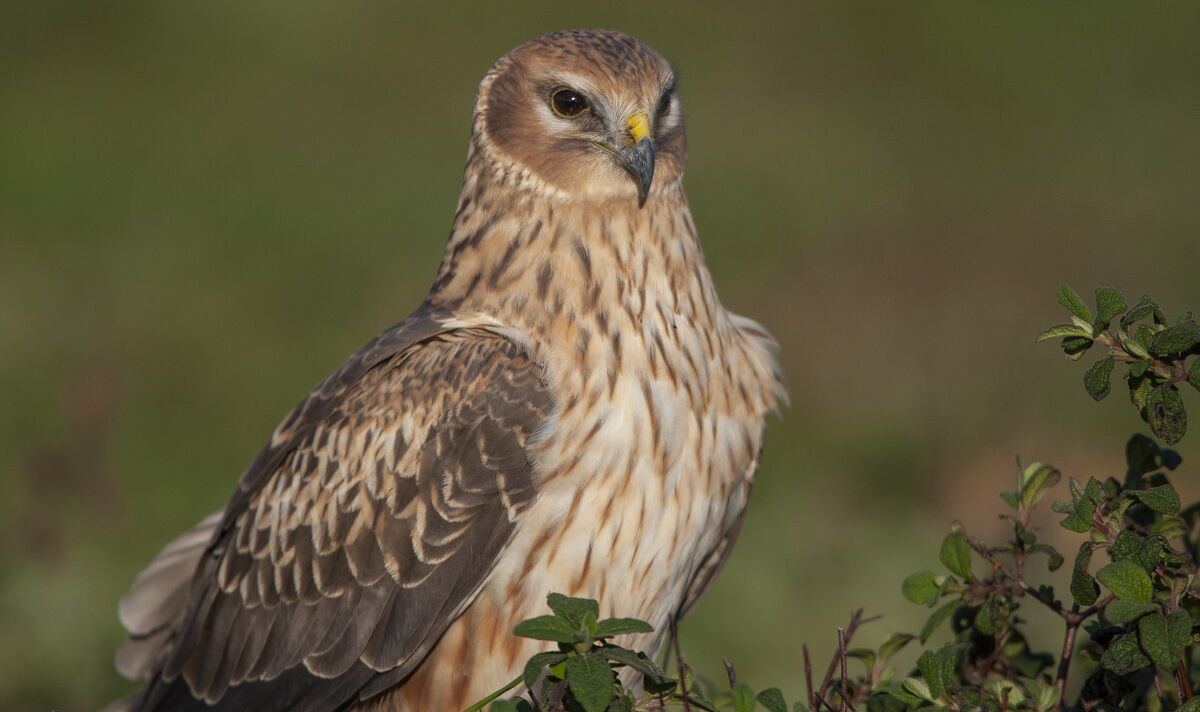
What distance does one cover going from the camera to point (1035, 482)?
3.70 metres

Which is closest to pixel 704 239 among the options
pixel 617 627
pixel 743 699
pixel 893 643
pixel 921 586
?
pixel 893 643

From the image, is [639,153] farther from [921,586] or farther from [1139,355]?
[1139,355]

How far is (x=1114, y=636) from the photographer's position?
354 cm

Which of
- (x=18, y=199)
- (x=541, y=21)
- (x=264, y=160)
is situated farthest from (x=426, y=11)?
(x=18, y=199)

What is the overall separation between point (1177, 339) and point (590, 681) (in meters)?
1.31

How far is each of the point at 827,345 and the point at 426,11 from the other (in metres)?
7.27

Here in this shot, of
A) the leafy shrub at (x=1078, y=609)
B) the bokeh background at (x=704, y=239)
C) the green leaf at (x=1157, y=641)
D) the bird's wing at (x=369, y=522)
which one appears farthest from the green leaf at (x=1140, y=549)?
the bokeh background at (x=704, y=239)

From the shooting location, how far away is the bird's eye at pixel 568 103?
4668 mm

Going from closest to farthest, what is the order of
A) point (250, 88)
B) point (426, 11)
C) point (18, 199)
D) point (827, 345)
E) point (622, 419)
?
point (622, 419)
point (827, 345)
point (18, 199)
point (250, 88)
point (426, 11)

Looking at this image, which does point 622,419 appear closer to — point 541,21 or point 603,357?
point 603,357

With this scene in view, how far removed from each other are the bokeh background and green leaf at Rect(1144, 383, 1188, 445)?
9.28 feet

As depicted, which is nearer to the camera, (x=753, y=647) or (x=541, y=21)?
(x=753, y=647)

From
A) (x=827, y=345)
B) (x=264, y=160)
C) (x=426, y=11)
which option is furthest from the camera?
(x=426, y=11)

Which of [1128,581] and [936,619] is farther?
[936,619]
